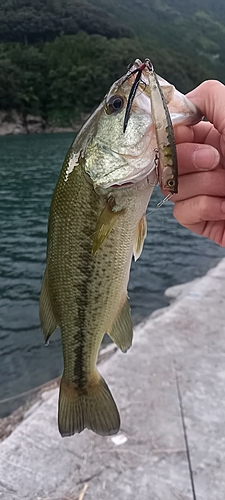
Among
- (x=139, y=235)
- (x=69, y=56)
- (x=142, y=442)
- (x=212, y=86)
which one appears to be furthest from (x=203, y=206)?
(x=69, y=56)

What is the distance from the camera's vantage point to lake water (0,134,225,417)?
8031 mm

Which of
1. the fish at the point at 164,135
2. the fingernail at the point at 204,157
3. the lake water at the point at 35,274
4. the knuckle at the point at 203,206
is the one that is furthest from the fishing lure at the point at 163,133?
the lake water at the point at 35,274

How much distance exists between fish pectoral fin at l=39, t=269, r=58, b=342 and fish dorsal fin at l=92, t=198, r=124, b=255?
0.51 m

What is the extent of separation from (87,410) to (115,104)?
1640 millimetres

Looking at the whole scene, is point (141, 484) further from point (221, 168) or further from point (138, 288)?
point (138, 288)

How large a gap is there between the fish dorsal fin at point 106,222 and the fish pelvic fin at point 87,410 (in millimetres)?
994

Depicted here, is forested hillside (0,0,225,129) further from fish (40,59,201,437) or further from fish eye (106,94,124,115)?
fish eye (106,94,124,115)

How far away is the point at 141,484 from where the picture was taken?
3557mm

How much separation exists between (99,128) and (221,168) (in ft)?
2.37

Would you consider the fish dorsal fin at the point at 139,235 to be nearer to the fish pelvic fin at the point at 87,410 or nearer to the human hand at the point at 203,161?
the human hand at the point at 203,161

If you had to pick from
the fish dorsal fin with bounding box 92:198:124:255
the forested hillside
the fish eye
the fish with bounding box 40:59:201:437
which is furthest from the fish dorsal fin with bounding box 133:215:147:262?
the forested hillside

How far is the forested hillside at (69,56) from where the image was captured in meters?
82.4

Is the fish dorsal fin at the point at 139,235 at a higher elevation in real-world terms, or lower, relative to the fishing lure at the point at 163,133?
lower

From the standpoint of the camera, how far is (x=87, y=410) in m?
2.72
